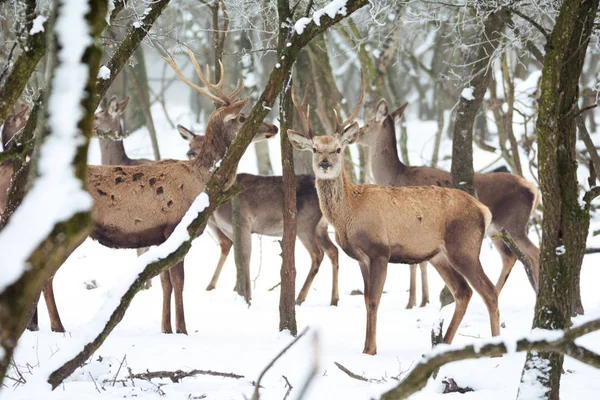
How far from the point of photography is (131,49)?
4887 mm

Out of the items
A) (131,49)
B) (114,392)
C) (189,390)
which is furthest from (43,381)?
(131,49)

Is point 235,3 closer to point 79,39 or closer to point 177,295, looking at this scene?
point 177,295

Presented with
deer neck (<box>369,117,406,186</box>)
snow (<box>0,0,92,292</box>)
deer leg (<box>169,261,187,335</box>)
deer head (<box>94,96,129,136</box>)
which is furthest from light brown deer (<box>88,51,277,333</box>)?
snow (<box>0,0,92,292</box>)

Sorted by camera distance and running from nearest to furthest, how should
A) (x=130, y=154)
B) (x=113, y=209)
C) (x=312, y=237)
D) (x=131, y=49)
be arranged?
(x=131, y=49), (x=113, y=209), (x=312, y=237), (x=130, y=154)

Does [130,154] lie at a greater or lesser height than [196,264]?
greater

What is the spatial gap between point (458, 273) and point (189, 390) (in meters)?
3.34

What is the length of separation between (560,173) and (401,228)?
309cm

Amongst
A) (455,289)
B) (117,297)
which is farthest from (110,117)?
(117,297)

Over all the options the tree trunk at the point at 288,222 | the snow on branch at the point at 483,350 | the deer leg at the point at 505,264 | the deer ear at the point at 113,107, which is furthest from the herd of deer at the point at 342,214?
the snow on branch at the point at 483,350

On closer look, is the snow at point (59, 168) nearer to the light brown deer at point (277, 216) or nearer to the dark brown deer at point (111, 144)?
the light brown deer at point (277, 216)

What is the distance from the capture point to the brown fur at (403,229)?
6.89 meters

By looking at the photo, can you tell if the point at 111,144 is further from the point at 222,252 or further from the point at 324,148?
the point at 324,148

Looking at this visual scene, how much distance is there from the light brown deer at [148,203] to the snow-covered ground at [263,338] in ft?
1.78

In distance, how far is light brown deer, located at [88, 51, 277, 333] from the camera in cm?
716
